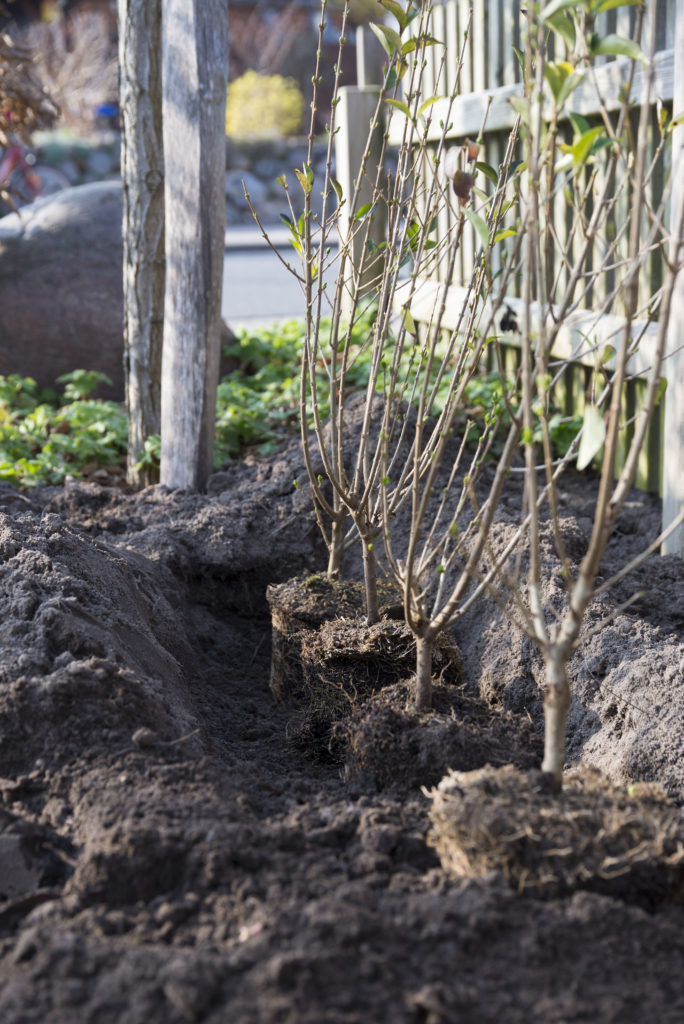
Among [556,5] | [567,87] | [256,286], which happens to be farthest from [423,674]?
[256,286]

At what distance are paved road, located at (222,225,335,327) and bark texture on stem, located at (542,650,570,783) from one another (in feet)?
21.8

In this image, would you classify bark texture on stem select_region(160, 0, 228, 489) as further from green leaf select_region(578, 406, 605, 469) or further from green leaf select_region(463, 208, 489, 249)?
green leaf select_region(578, 406, 605, 469)

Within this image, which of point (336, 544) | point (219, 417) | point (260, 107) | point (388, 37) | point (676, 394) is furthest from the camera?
point (260, 107)

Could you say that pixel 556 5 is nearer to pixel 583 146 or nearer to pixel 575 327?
pixel 583 146

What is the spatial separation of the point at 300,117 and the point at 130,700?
85.4 ft

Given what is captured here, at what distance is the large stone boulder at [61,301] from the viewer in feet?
19.0

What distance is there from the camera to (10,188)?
18.3 ft

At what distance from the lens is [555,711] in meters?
1.65

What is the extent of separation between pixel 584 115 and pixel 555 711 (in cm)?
301

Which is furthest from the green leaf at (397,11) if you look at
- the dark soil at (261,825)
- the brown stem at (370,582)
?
the dark soil at (261,825)

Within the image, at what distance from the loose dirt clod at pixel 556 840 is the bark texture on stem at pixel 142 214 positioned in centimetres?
301

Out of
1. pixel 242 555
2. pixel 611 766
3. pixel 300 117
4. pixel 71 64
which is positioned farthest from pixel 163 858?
pixel 300 117

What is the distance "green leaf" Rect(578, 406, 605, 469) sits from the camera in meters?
1.43

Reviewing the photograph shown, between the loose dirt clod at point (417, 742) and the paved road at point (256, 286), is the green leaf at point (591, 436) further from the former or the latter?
the paved road at point (256, 286)
